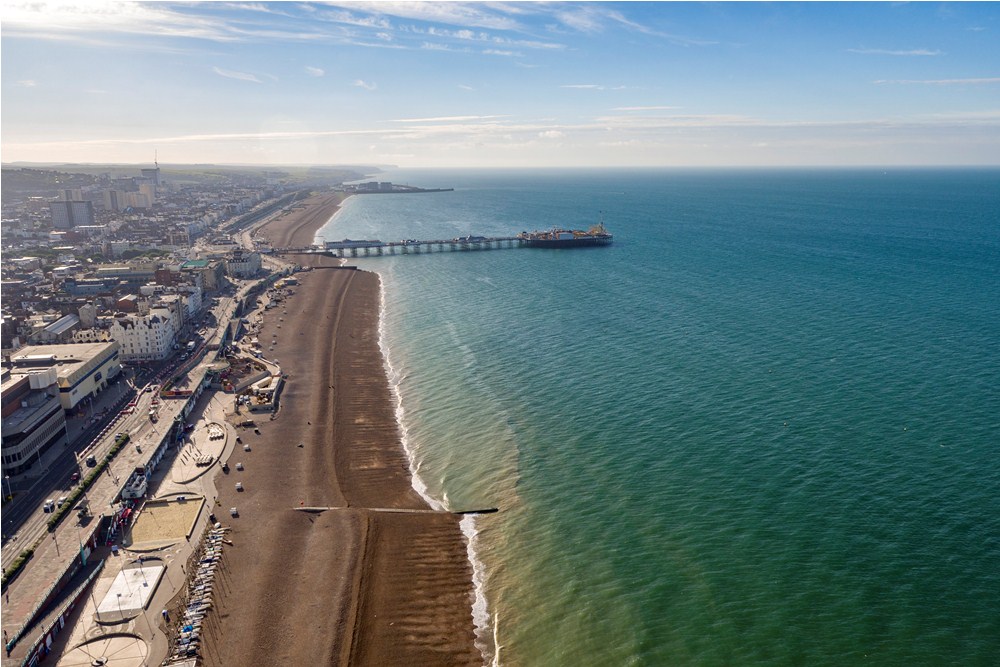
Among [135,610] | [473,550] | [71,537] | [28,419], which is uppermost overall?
[28,419]

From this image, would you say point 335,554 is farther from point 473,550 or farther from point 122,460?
point 122,460

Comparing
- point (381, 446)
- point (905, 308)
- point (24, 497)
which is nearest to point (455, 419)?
point (381, 446)

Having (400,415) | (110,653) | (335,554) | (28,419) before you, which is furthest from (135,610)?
(400,415)

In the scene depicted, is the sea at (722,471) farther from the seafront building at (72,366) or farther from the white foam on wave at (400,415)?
the seafront building at (72,366)

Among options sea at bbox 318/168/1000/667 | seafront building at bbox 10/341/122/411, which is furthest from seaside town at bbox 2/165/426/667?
sea at bbox 318/168/1000/667

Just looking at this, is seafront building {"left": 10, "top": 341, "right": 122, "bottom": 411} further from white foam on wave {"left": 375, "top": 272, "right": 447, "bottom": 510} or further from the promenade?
white foam on wave {"left": 375, "top": 272, "right": 447, "bottom": 510}

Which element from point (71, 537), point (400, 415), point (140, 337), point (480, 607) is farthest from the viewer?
point (140, 337)
